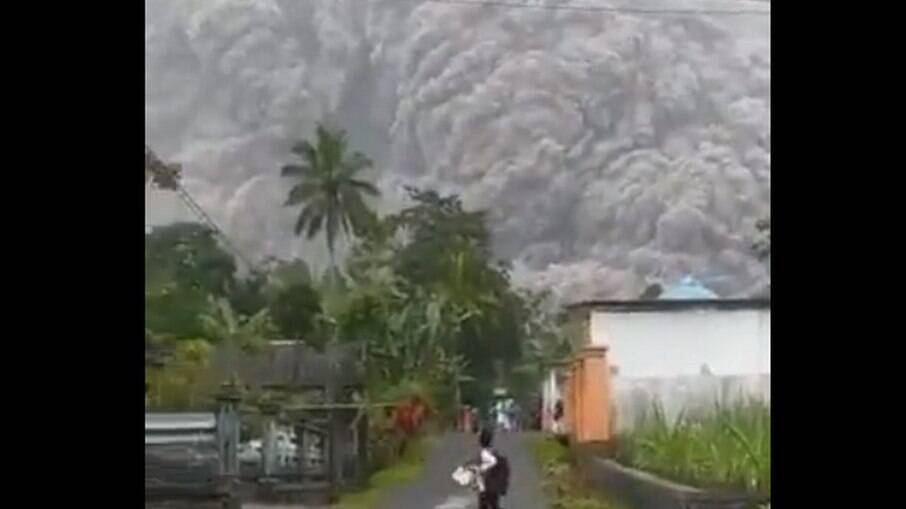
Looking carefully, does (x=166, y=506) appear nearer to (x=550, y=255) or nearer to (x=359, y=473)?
(x=359, y=473)

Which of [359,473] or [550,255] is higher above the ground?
[550,255]

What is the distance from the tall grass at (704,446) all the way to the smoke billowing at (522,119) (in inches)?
5.1

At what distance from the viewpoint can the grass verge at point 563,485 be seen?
1.32 metres

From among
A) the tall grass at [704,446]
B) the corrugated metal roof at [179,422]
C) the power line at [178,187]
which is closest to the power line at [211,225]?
the power line at [178,187]

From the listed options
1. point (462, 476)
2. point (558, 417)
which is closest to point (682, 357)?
point (558, 417)

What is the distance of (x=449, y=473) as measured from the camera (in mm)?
1300

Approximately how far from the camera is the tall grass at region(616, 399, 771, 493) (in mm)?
1315

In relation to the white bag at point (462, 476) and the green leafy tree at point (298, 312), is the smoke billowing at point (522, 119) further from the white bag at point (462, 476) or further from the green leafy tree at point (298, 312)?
the white bag at point (462, 476)

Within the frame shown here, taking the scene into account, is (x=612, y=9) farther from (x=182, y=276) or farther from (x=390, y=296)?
(x=182, y=276)

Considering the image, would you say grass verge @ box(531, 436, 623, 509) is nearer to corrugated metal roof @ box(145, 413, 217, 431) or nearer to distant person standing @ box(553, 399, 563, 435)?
distant person standing @ box(553, 399, 563, 435)
